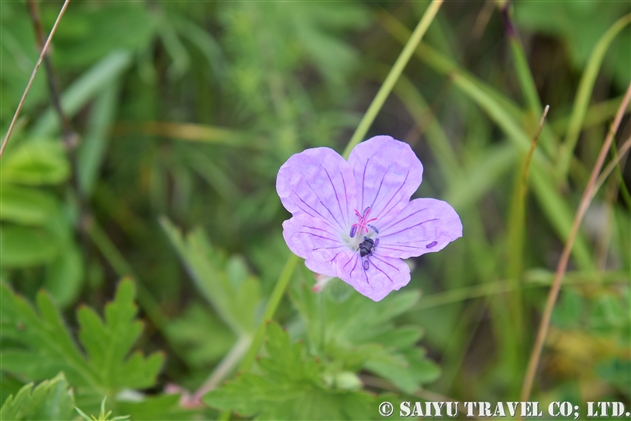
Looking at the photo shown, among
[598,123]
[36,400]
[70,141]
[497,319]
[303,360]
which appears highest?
[598,123]

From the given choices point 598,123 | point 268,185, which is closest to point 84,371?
point 268,185

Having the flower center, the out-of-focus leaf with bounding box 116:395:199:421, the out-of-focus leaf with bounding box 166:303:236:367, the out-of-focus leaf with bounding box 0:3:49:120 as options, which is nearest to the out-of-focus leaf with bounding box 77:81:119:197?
the out-of-focus leaf with bounding box 0:3:49:120

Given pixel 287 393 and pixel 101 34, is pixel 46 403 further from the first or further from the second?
pixel 101 34

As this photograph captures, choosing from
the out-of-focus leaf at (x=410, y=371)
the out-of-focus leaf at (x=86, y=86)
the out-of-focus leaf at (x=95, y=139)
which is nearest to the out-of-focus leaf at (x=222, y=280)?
the out-of-focus leaf at (x=410, y=371)

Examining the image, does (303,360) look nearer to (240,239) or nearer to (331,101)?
(240,239)

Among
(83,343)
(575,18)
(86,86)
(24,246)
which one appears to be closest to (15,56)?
(86,86)

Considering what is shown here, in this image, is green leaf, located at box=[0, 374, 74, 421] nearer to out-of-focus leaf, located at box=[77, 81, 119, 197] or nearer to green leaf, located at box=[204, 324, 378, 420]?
green leaf, located at box=[204, 324, 378, 420]

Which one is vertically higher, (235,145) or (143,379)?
(235,145)
